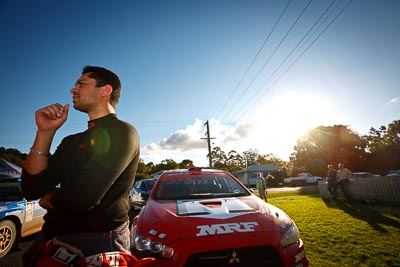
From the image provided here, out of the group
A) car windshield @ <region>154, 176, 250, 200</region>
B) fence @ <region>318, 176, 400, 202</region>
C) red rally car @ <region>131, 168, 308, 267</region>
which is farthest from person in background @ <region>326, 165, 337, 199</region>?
red rally car @ <region>131, 168, 308, 267</region>

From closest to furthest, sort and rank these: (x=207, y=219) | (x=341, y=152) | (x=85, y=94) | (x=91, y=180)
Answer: (x=91, y=180), (x=85, y=94), (x=207, y=219), (x=341, y=152)

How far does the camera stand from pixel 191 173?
4.35 meters

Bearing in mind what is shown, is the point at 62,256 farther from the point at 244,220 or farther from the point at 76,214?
the point at 244,220

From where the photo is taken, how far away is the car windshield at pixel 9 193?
5617 millimetres

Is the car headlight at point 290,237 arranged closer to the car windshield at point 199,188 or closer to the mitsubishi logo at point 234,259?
the mitsubishi logo at point 234,259

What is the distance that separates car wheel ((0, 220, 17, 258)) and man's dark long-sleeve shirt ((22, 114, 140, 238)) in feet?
18.0

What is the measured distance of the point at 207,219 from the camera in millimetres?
2439

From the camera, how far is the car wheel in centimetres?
509

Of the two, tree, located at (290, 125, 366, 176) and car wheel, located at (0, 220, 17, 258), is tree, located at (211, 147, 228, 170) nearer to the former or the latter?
tree, located at (290, 125, 366, 176)

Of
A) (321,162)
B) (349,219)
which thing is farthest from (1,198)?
(321,162)

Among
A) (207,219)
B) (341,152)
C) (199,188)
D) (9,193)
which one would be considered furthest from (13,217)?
(341,152)

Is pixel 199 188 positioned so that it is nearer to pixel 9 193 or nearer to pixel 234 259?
pixel 234 259

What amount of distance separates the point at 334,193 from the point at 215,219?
12.3 meters

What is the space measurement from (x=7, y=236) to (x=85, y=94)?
5915 mm
